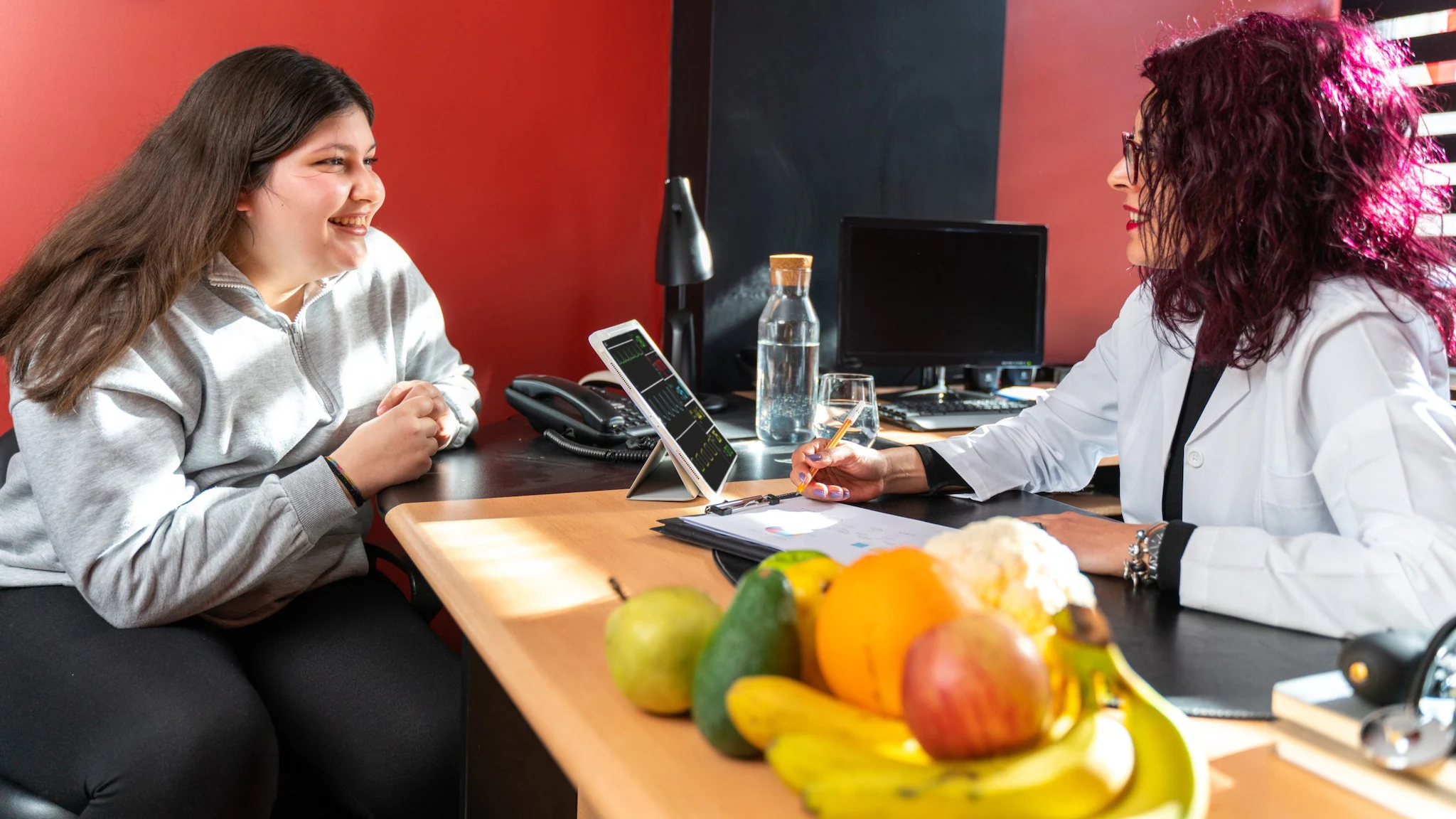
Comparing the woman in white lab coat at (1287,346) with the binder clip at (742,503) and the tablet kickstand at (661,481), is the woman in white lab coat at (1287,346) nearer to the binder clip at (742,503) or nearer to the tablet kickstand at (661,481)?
the binder clip at (742,503)

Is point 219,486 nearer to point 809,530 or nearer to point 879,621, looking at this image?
point 809,530

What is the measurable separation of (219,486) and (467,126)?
1187 millimetres

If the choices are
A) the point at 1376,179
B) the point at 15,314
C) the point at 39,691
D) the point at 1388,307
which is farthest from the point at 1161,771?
the point at 15,314

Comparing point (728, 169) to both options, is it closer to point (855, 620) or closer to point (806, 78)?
point (806, 78)

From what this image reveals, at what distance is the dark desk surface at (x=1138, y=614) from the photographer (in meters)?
0.81

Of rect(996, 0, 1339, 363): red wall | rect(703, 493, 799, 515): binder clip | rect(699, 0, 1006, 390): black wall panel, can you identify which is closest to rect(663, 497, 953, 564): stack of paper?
rect(703, 493, 799, 515): binder clip

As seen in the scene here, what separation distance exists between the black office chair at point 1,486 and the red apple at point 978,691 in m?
1.00

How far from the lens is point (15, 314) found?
1.48 meters

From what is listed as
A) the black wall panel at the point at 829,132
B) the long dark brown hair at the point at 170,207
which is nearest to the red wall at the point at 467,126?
the black wall panel at the point at 829,132

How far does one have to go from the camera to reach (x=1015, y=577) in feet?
2.02

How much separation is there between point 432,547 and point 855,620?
2.26 feet

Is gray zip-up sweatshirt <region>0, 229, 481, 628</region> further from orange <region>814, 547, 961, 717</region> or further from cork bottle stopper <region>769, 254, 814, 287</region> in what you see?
orange <region>814, 547, 961, 717</region>

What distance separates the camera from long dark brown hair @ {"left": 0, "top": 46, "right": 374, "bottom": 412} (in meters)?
1.42

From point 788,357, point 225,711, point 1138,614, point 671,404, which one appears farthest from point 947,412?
point 225,711
